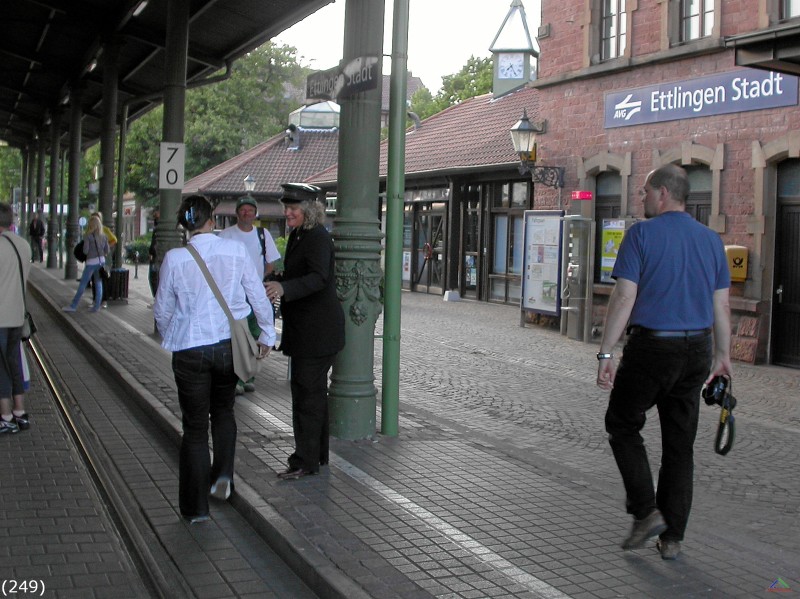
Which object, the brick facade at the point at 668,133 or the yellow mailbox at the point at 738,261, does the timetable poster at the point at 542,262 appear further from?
the yellow mailbox at the point at 738,261

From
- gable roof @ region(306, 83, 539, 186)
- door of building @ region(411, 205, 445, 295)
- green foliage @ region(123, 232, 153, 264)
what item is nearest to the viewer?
gable roof @ region(306, 83, 539, 186)

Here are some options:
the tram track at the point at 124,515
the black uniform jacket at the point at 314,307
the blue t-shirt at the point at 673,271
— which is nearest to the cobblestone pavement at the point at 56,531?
the tram track at the point at 124,515

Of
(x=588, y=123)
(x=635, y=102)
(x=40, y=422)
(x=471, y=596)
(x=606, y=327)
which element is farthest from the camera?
(x=588, y=123)

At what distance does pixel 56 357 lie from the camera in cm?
1356

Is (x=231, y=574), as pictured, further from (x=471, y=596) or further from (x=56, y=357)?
(x=56, y=357)

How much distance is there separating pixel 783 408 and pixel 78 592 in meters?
8.36

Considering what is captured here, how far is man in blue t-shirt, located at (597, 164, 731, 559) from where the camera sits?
5.09 metres

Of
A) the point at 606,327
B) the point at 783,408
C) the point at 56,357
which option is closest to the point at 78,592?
the point at 606,327

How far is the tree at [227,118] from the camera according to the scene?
64.2m

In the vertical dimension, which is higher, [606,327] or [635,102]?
[635,102]

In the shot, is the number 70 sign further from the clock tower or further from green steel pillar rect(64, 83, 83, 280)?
the clock tower

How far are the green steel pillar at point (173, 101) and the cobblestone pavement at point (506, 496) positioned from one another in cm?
363

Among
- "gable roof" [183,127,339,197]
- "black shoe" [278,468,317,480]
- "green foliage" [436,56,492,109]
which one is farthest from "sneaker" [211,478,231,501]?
"green foliage" [436,56,492,109]

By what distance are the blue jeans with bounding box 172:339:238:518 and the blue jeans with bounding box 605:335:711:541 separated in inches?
85.4
